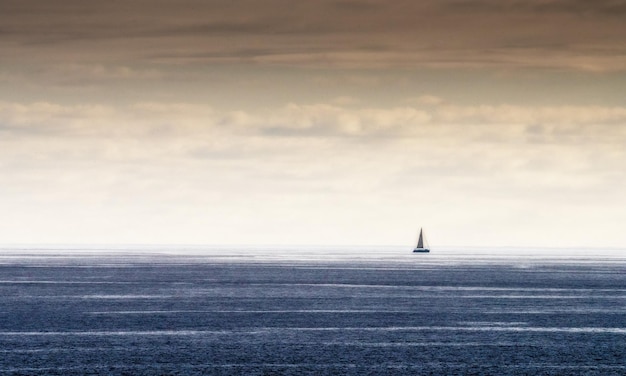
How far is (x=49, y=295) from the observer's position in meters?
57.3

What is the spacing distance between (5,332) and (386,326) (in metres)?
13.3

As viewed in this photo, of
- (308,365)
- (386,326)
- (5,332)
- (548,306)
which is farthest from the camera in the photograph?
(548,306)

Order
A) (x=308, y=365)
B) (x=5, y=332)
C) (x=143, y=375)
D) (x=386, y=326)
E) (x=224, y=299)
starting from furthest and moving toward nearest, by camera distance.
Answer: (x=224, y=299)
(x=386, y=326)
(x=5, y=332)
(x=308, y=365)
(x=143, y=375)


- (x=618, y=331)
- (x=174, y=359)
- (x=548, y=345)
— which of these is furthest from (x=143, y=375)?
(x=618, y=331)

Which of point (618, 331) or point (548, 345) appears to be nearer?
point (548, 345)

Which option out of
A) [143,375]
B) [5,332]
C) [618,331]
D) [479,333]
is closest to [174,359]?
[143,375]

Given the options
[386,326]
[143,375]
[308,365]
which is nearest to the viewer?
[143,375]

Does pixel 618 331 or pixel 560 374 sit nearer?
pixel 560 374

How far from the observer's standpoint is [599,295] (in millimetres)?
60562

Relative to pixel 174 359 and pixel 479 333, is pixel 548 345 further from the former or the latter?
pixel 174 359

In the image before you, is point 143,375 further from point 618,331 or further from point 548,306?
point 548,306

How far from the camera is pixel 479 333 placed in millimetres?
34719

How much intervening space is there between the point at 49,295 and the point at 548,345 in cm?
3410

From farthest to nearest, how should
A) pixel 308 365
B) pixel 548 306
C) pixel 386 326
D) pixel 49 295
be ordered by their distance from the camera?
1. pixel 49 295
2. pixel 548 306
3. pixel 386 326
4. pixel 308 365
